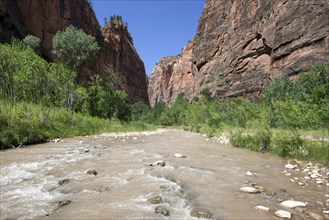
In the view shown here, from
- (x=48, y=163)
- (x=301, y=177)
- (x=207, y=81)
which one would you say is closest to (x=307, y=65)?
(x=207, y=81)

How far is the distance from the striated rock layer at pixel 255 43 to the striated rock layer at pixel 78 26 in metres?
38.4

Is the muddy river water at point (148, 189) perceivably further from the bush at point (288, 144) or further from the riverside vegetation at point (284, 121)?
the riverside vegetation at point (284, 121)

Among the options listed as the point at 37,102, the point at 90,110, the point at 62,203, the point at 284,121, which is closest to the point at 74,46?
the point at 90,110

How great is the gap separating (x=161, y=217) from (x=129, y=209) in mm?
760

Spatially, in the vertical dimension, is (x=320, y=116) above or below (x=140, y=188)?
above

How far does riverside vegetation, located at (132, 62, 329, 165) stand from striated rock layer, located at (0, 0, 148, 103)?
142 feet

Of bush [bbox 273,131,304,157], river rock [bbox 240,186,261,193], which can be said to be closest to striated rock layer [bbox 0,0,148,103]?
bush [bbox 273,131,304,157]

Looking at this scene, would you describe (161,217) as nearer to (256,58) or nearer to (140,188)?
(140,188)

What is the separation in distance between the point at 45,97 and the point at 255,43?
6728 cm

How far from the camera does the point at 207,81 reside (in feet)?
335

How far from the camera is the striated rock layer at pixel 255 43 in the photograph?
5881 cm

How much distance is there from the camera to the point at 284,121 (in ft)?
56.8

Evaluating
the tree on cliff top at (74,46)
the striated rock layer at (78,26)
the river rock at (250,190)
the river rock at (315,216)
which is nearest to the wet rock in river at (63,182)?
the river rock at (250,190)

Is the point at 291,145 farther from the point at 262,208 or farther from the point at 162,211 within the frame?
the point at 162,211
